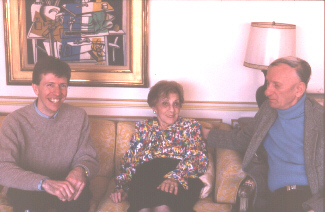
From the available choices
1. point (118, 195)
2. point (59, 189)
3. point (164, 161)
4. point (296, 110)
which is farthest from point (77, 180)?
point (296, 110)

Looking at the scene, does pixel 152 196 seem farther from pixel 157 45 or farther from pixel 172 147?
pixel 157 45

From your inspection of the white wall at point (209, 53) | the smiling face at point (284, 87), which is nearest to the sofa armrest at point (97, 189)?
the white wall at point (209, 53)

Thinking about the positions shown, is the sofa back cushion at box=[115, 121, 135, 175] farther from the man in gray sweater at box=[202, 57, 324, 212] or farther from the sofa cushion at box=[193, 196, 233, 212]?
the man in gray sweater at box=[202, 57, 324, 212]

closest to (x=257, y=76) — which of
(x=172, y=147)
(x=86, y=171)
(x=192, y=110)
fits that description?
(x=192, y=110)

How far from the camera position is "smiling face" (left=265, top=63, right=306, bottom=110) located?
1.86 m

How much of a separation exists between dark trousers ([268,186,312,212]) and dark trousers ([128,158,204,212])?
46cm

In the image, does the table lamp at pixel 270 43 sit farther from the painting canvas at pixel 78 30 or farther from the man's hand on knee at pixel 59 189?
the man's hand on knee at pixel 59 189

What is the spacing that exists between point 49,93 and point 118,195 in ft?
2.50

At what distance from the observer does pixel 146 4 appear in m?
2.57

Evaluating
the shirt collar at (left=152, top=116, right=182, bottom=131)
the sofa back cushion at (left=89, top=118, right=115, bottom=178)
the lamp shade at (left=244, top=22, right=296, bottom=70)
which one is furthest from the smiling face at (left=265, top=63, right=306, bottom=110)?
the sofa back cushion at (left=89, top=118, right=115, bottom=178)

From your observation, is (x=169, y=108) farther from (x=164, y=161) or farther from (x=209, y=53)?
(x=209, y=53)

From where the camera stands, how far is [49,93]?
195cm

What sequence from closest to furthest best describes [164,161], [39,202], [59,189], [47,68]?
[59,189], [39,202], [47,68], [164,161]

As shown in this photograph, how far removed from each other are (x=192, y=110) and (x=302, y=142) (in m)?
1.08
